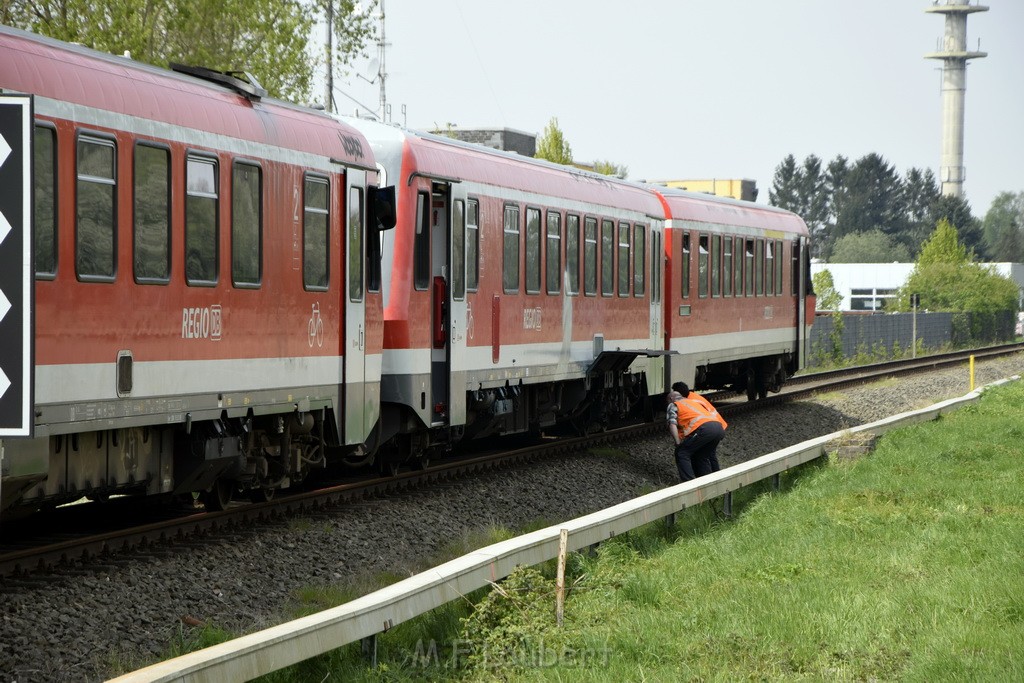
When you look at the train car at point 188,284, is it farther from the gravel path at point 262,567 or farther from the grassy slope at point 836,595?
the grassy slope at point 836,595

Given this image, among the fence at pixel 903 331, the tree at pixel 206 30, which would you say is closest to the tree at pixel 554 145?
the fence at pixel 903 331

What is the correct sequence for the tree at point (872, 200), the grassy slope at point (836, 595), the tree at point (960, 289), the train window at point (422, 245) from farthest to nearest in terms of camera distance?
the tree at point (872, 200)
the tree at point (960, 289)
the train window at point (422, 245)
the grassy slope at point (836, 595)

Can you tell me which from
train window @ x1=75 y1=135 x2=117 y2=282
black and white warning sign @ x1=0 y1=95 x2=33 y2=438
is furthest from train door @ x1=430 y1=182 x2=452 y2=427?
black and white warning sign @ x1=0 y1=95 x2=33 y2=438

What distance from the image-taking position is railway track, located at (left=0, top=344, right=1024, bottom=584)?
9844mm

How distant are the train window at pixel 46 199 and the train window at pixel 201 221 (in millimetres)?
1648

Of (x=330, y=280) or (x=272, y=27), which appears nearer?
(x=330, y=280)

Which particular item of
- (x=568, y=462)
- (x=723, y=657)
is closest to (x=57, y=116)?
(x=723, y=657)

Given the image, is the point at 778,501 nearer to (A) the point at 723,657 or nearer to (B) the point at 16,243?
(A) the point at 723,657

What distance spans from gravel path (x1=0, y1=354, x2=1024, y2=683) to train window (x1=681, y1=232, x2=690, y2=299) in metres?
4.65

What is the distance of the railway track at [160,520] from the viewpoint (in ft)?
32.3

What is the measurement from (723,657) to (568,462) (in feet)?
34.1

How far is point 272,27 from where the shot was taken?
22984 millimetres

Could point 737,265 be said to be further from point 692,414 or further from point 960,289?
point 960,289

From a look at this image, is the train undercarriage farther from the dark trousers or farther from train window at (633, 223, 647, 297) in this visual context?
the dark trousers
